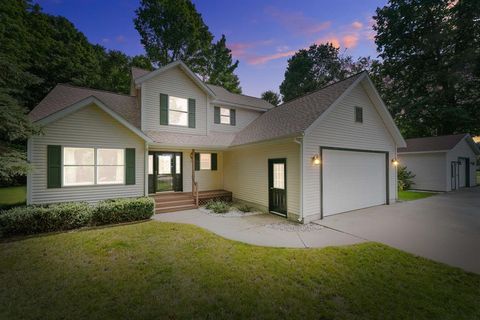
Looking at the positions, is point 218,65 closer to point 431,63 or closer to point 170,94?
point 170,94

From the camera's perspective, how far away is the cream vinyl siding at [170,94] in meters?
9.61

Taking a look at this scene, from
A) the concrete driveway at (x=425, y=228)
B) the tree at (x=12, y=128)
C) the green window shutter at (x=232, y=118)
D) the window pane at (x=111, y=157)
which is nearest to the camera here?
the concrete driveway at (x=425, y=228)

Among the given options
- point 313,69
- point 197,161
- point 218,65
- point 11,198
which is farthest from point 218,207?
point 313,69

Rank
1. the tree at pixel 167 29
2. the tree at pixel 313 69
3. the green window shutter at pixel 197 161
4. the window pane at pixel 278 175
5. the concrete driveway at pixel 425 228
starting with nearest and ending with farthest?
the concrete driveway at pixel 425 228 < the window pane at pixel 278 175 < the green window shutter at pixel 197 161 < the tree at pixel 167 29 < the tree at pixel 313 69

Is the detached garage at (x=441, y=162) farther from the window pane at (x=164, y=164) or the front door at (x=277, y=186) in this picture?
the window pane at (x=164, y=164)

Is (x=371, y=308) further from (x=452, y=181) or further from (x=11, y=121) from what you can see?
(x=452, y=181)

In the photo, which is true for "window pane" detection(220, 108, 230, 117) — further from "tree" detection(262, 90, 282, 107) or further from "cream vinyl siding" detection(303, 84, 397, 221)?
"tree" detection(262, 90, 282, 107)

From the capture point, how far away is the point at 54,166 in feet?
23.0

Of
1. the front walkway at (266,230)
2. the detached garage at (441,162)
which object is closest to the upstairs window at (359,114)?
the front walkway at (266,230)

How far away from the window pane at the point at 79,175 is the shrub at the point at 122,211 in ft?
5.07

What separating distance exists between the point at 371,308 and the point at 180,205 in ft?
25.2

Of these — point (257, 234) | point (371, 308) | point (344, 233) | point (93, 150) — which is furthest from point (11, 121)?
point (344, 233)

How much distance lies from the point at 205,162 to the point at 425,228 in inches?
372

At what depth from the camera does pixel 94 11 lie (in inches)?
602
